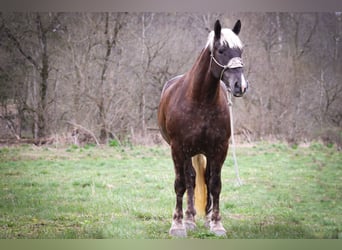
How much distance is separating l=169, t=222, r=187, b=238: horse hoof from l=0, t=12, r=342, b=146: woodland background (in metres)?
2.03

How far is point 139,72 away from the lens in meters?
6.15

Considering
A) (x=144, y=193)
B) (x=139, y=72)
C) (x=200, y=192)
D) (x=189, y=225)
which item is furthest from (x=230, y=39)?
(x=139, y=72)

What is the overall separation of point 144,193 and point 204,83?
1912 millimetres

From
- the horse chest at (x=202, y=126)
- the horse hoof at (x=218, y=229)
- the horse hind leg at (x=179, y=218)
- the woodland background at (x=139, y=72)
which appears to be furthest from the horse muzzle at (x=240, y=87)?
the woodland background at (x=139, y=72)

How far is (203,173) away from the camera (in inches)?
180

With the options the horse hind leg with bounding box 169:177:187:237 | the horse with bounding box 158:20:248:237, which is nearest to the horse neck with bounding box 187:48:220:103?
the horse with bounding box 158:20:248:237

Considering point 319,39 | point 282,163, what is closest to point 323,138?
point 282,163

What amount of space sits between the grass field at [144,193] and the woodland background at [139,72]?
24cm

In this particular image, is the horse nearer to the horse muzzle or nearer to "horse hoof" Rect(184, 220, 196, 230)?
"horse hoof" Rect(184, 220, 196, 230)

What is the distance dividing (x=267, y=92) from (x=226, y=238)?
2478 mm

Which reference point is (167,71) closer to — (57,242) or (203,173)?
(203,173)

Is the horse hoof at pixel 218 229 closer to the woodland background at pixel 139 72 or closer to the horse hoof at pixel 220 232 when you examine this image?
the horse hoof at pixel 220 232

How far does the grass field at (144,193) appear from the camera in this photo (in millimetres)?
4547

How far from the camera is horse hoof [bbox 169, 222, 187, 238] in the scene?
418 cm
